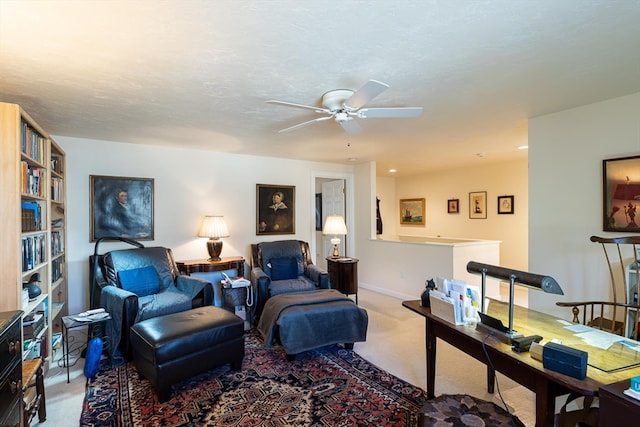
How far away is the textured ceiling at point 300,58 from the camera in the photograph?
5.00 feet

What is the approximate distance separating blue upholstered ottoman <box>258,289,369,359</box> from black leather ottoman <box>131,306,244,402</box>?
1.24 feet

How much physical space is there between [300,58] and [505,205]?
552cm

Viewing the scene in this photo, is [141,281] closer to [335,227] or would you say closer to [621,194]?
[335,227]

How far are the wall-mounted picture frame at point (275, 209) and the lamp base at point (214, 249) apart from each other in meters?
0.81

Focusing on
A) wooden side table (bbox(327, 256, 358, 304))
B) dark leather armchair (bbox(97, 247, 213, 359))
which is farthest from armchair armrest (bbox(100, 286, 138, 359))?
wooden side table (bbox(327, 256, 358, 304))

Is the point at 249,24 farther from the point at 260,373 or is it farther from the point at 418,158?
the point at 418,158

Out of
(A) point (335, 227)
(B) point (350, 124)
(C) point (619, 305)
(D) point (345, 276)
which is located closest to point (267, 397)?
(B) point (350, 124)

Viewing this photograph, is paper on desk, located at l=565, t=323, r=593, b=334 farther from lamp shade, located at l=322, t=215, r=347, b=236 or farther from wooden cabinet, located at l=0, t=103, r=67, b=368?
wooden cabinet, located at l=0, t=103, r=67, b=368

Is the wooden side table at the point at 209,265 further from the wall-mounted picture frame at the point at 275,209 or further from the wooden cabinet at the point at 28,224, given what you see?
the wooden cabinet at the point at 28,224

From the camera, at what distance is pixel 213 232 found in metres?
4.36

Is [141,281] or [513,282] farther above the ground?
[513,282]

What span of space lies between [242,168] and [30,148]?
2.68m

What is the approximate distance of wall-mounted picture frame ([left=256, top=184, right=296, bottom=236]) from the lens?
5156 mm

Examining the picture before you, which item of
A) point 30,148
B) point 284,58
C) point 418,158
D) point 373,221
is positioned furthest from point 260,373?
point 418,158
